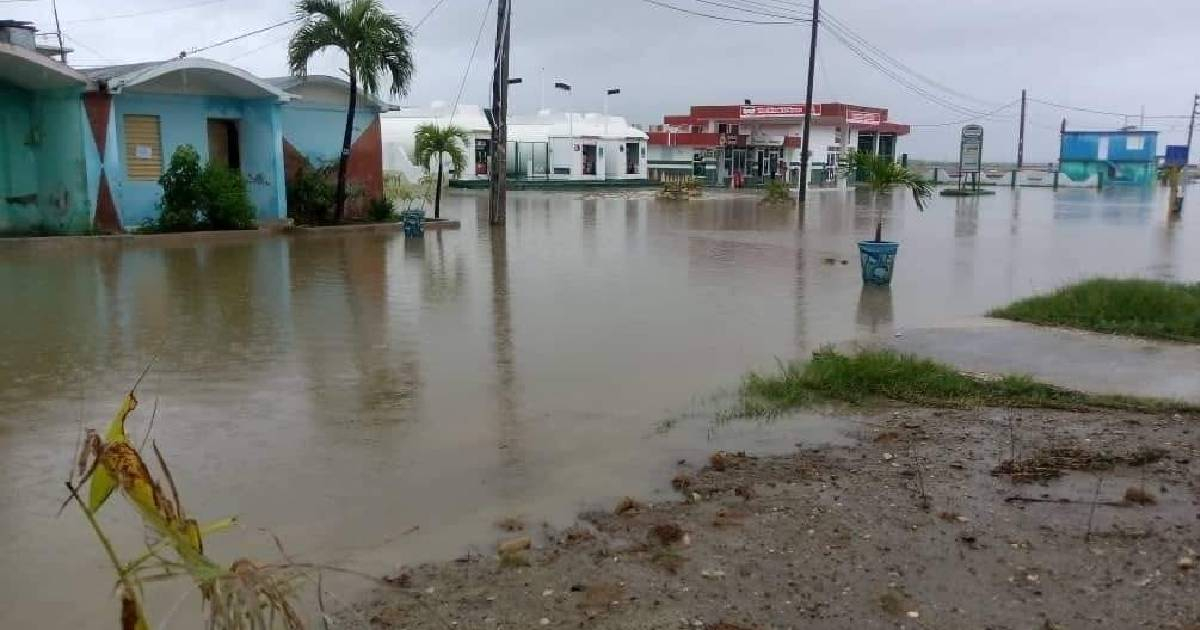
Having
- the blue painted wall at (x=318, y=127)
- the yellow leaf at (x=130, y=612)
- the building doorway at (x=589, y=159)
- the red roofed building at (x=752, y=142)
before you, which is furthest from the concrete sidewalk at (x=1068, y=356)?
the red roofed building at (x=752, y=142)

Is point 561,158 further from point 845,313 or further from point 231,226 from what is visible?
point 845,313

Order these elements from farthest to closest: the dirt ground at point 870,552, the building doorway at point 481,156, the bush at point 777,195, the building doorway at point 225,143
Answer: the building doorway at point 481,156 < the bush at point 777,195 < the building doorway at point 225,143 < the dirt ground at point 870,552

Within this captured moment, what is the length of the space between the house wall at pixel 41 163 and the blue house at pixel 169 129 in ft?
1.01

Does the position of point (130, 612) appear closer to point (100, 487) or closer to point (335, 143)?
point (100, 487)

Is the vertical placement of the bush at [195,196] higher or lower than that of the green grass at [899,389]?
higher

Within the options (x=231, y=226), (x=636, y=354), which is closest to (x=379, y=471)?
(x=636, y=354)

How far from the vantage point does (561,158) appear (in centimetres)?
5462

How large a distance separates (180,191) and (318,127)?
5.02 meters

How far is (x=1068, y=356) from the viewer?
9.07 m

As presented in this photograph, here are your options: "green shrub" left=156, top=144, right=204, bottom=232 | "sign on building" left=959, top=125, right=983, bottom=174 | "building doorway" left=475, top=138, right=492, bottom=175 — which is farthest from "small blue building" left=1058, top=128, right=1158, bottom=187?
"green shrub" left=156, top=144, right=204, bottom=232

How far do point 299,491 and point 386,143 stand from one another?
50.1m

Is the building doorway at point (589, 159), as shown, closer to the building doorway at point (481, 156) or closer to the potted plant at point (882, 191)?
the building doorway at point (481, 156)

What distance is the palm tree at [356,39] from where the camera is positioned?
21672 millimetres

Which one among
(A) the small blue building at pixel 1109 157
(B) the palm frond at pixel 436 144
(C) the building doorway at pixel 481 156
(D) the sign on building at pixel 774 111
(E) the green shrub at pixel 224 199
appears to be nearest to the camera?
(E) the green shrub at pixel 224 199
